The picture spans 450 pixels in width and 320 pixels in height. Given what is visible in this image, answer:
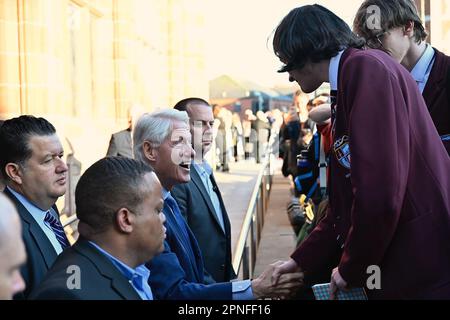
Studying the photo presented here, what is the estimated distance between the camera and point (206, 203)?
12.5ft

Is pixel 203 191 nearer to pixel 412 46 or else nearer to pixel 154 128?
pixel 154 128

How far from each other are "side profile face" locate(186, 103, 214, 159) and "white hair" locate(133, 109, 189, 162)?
33.9 inches

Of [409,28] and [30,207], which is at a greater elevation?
[409,28]

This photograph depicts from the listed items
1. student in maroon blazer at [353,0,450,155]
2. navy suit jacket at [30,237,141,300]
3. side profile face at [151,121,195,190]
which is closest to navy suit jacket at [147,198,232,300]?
side profile face at [151,121,195,190]

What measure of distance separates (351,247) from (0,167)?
1.43 metres

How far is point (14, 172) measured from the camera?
2.99 m

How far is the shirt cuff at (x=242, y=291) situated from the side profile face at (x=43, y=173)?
81cm

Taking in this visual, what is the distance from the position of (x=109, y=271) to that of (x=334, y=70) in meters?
1.02

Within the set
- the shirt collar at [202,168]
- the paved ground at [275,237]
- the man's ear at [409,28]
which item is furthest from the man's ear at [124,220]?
the paved ground at [275,237]

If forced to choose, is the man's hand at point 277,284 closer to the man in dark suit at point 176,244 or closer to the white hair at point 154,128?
the man in dark suit at point 176,244

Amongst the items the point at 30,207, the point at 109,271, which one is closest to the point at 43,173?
the point at 30,207
